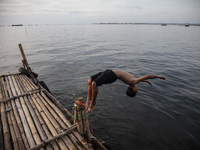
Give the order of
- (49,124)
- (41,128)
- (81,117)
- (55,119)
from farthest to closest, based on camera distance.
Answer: (55,119)
(49,124)
(41,128)
(81,117)

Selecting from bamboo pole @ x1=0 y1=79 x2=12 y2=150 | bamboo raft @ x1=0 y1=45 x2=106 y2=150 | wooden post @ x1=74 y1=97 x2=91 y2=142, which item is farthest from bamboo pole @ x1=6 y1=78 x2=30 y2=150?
wooden post @ x1=74 y1=97 x2=91 y2=142

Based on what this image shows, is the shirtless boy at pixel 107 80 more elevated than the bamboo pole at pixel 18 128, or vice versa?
the shirtless boy at pixel 107 80

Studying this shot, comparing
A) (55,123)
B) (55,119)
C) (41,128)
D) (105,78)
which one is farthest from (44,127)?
(105,78)

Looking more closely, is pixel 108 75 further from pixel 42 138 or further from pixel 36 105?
pixel 36 105

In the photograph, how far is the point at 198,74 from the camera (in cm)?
1316

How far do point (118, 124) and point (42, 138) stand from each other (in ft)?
14.3

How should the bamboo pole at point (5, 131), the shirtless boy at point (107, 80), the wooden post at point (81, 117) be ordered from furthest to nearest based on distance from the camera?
the shirtless boy at point (107, 80), the wooden post at point (81, 117), the bamboo pole at point (5, 131)

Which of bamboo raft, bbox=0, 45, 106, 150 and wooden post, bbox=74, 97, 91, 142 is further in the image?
wooden post, bbox=74, 97, 91, 142

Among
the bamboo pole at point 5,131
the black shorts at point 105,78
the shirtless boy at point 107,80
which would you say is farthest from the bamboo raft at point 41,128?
the black shorts at point 105,78

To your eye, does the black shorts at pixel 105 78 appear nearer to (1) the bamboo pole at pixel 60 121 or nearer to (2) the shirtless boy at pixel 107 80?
(2) the shirtless boy at pixel 107 80

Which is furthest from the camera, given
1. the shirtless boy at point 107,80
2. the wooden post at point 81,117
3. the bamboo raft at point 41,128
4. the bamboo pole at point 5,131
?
the shirtless boy at point 107,80

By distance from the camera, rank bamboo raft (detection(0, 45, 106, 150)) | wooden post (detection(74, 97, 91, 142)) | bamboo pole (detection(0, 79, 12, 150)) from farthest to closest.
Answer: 1. wooden post (detection(74, 97, 91, 142))
2. bamboo raft (detection(0, 45, 106, 150))
3. bamboo pole (detection(0, 79, 12, 150))

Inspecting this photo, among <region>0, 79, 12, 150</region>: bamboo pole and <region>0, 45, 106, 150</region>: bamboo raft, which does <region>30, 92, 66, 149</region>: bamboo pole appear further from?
<region>0, 79, 12, 150</region>: bamboo pole

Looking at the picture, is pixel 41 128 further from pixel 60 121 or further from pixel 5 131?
pixel 5 131
